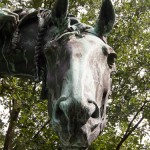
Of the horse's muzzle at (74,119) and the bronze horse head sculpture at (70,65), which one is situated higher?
the bronze horse head sculpture at (70,65)

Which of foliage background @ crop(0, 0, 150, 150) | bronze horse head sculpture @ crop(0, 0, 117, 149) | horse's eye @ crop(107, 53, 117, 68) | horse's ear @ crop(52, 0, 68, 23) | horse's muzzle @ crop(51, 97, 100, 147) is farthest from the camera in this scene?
foliage background @ crop(0, 0, 150, 150)

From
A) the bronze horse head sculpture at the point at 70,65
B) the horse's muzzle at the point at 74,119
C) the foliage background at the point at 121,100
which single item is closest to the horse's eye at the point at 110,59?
the bronze horse head sculpture at the point at 70,65

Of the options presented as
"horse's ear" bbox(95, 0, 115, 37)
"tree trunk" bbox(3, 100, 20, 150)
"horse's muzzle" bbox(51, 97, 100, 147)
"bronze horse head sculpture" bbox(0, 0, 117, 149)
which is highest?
"tree trunk" bbox(3, 100, 20, 150)

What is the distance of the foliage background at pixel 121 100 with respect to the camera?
49.1ft

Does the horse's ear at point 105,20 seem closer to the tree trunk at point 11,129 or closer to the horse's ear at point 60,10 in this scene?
the horse's ear at point 60,10

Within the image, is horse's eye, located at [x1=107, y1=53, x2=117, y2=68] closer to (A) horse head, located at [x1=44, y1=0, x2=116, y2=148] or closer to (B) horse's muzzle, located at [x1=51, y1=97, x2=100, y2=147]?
(A) horse head, located at [x1=44, y1=0, x2=116, y2=148]

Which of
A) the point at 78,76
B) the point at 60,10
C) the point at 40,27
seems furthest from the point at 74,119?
the point at 40,27

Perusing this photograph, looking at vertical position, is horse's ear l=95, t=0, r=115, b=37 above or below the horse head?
above

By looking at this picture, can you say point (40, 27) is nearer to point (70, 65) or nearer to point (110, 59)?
point (110, 59)

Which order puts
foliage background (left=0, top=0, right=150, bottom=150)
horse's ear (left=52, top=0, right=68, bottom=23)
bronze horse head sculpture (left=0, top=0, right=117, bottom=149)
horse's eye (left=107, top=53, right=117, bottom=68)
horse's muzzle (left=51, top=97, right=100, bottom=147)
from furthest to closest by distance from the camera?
foliage background (left=0, top=0, right=150, bottom=150)
horse's ear (left=52, top=0, right=68, bottom=23)
horse's eye (left=107, top=53, right=117, bottom=68)
bronze horse head sculpture (left=0, top=0, right=117, bottom=149)
horse's muzzle (left=51, top=97, right=100, bottom=147)

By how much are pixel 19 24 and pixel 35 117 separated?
35.9 ft

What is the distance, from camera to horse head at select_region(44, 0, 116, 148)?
2801 mm

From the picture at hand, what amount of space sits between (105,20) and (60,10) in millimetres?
509

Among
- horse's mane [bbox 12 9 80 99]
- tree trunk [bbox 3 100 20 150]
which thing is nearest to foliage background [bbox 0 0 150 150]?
tree trunk [bbox 3 100 20 150]
